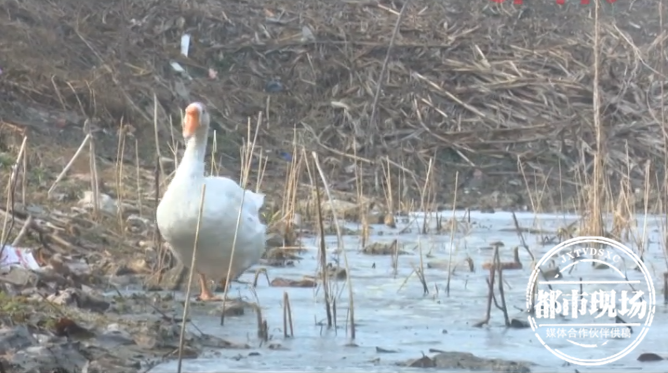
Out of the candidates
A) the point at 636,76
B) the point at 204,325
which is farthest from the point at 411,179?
the point at 204,325

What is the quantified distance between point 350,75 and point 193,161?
950 cm

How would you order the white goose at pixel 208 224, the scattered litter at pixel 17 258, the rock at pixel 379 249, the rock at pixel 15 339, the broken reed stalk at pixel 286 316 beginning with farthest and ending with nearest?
the rock at pixel 379 249
the white goose at pixel 208 224
the scattered litter at pixel 17 258
the broken reed stalk at pixel 286 316
the rock at pixel 15 339

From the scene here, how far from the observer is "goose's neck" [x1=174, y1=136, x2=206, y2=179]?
8336 mm

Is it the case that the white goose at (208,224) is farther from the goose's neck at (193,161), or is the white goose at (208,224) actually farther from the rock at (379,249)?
the rock at (379,249)

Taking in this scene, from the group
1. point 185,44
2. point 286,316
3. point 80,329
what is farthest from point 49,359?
point 185,44

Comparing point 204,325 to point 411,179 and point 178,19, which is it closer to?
point 411,179

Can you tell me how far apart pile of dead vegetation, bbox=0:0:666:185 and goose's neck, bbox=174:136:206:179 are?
21.7ft

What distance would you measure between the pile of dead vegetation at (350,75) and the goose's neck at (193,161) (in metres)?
6.62

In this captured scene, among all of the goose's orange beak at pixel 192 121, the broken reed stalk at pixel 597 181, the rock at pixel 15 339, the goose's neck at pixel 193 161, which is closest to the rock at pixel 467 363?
the rock at pixel 15 339

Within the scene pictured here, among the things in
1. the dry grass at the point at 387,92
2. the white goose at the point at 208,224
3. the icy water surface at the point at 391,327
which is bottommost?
the icy water surface at the point at 391,327

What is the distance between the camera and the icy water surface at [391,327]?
20.5 feet

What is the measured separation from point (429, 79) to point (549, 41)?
7.08ft

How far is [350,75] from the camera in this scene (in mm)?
17844

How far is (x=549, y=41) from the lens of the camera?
19109 mm
